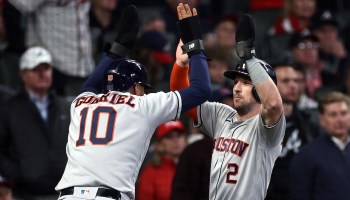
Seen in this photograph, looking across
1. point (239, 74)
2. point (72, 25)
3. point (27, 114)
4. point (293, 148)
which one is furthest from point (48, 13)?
point (239, 74)

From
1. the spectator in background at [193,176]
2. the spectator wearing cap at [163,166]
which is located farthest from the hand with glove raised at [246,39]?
the spectator wearing cap at [163,166]

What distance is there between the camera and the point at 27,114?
980cm

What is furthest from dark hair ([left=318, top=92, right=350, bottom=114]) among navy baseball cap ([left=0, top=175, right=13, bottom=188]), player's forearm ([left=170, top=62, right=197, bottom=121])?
navy baseball cap ([left=0, top=175, right=13, bottom=188])

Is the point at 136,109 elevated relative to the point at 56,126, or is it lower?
elevated

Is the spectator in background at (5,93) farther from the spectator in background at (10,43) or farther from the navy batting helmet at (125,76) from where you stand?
the navy batting helmet at (125,76)

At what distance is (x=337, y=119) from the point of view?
31.2 ft

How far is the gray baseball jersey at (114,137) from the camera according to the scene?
7.12 metres

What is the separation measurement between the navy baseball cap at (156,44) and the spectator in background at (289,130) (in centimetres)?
144

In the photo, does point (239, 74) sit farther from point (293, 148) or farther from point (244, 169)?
point (293, 148)

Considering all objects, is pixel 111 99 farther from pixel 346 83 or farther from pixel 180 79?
pixel 346 83

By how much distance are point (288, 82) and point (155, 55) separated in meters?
1.72

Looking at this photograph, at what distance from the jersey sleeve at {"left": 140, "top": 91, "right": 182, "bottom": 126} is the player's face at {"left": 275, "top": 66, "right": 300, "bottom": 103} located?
302cm

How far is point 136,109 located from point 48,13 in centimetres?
382

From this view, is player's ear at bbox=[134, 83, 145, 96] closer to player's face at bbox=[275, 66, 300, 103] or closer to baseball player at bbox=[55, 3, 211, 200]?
baseball player at bbox=[55, 3, 211, 200]
